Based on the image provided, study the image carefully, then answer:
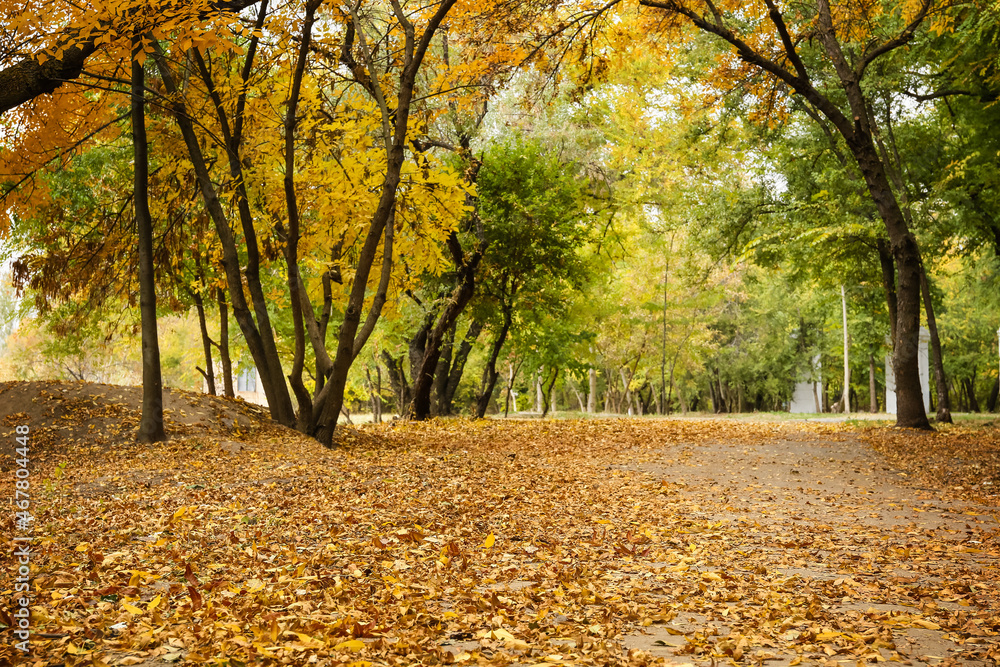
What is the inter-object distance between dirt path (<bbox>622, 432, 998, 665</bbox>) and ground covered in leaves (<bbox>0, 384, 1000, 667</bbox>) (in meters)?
0.02

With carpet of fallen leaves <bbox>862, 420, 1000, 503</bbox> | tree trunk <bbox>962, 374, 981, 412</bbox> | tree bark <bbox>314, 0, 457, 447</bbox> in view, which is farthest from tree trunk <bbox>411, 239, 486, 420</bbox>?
tree trunk <bbox>962, 374, 981, 412</bbox>

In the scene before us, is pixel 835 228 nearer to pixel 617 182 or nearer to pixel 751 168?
pixel 751 168

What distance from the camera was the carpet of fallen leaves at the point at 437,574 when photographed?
123 inches

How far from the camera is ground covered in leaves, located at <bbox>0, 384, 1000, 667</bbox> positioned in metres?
3.17

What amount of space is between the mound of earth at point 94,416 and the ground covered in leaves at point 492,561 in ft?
1.09

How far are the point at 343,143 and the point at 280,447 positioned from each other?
4706 millimetres

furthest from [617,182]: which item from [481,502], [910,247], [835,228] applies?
[481,502]

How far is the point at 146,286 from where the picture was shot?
8.96 meters

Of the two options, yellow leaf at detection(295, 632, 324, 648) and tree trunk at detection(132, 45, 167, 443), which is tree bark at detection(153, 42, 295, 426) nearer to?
tree trunk at detection(132, 45, 167, 443)

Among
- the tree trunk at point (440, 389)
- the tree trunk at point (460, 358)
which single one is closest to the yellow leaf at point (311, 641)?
the tree trunk at point (460, 358)

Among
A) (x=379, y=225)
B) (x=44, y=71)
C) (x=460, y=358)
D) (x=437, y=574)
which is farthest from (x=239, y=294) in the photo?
(x=460, y=358)

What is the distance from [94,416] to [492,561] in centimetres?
691

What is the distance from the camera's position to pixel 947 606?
3.84 meters

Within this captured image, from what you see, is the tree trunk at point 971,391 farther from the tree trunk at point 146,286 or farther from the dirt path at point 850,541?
the tree trunk at point 146,286
